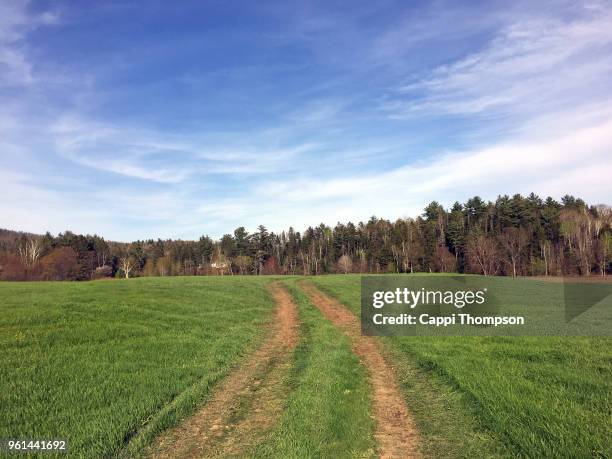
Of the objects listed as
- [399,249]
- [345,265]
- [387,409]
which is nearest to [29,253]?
[345,265]

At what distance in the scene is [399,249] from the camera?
131125mm

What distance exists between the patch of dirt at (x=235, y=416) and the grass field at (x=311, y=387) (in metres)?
0.33

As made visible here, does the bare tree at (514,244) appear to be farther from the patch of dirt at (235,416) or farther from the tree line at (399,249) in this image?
the patch of dirt at (235,416)

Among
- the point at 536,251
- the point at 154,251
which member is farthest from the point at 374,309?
the point at 154,251

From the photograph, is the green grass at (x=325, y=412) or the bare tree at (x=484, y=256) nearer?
the green grass at (x=325, y=412)

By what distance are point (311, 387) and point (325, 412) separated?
188cm

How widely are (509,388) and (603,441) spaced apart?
302cm

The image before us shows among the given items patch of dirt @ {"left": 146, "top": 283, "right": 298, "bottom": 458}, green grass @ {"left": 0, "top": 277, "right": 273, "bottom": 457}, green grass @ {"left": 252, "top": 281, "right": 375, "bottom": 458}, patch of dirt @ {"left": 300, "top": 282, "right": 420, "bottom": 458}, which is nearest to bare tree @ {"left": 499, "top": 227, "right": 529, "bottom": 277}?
patch of dirt @ {"left": 300, "top": 282, "right": 420, "bottom": 458}

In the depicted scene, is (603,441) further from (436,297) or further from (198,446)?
(436,297)

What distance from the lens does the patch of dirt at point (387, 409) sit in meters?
7.29

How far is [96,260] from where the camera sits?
509ft

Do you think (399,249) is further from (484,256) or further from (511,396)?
(511,396)

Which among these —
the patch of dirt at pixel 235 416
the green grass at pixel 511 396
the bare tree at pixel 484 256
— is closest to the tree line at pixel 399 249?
the bare tree at pixel 484 256

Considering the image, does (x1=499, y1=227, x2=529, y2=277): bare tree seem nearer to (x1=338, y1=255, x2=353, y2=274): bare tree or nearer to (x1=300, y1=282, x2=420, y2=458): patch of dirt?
(x1=338, y1=255, x2=353, y2=274): bare tree
